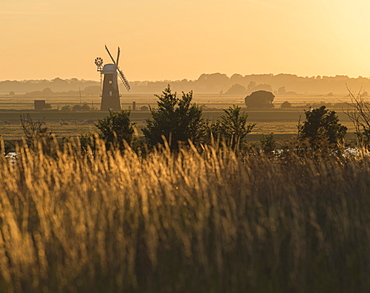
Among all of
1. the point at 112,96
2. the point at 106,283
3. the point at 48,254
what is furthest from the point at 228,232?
the point at 112,96

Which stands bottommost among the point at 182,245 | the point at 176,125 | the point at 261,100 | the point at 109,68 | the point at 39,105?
the point at 182,245

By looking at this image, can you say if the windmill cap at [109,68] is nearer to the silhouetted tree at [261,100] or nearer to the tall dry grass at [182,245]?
the silhouetted tree at [261,100]

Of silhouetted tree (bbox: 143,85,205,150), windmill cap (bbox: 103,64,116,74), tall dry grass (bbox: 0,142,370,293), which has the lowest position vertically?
tall dry grass (bbox: 0,142,370,293)

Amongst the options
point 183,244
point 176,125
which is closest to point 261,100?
point 176,125

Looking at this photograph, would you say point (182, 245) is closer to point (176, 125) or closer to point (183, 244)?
point (183, 244)

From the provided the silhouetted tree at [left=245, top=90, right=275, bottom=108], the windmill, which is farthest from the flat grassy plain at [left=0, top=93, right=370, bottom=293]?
the silhouetted tree at [left=245, top=90, right=275, bottom=108]

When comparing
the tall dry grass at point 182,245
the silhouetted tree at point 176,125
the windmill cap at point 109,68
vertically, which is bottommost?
the tall dry grass at point 182,245

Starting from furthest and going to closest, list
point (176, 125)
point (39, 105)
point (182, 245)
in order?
point (39, 105) < point (176, 125) < point (182, 245)

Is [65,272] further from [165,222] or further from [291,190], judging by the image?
[291,190]

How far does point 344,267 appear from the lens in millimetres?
7488

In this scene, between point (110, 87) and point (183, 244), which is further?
point (110, 87)

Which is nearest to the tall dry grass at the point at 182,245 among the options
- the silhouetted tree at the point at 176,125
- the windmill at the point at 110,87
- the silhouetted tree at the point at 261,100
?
the silhouetted tree at the point at 176,125

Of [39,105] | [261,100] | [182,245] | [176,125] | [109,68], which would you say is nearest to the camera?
[182,245]

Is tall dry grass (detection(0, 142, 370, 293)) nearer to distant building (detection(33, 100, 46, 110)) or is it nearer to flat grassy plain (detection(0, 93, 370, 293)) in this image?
flat grassy plain (detection(0, 93, 370, 293))
